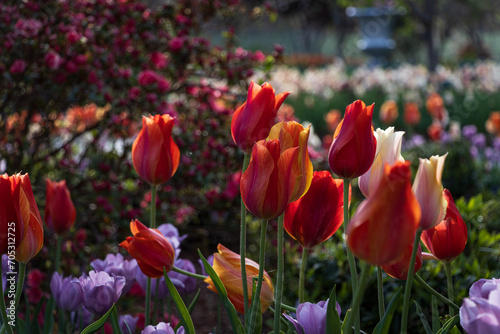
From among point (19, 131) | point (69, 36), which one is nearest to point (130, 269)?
point (69, 36)

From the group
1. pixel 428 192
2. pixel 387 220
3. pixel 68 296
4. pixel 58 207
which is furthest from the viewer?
pixel 58 207

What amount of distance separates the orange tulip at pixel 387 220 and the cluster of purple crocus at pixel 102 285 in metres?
0.58

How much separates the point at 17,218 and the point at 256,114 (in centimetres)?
43

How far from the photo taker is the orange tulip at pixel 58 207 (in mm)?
1489

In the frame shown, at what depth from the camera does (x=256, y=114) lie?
1034 millimetres

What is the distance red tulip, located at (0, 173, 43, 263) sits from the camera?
0.93 metres

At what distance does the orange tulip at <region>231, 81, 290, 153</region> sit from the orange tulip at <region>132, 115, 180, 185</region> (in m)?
0.15

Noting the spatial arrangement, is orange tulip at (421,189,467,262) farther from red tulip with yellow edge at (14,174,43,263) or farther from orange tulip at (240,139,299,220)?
red tulip with yellow edge at (14,174,43,263)

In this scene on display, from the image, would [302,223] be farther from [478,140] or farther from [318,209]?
[478,140]

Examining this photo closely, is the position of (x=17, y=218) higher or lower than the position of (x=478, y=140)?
higher

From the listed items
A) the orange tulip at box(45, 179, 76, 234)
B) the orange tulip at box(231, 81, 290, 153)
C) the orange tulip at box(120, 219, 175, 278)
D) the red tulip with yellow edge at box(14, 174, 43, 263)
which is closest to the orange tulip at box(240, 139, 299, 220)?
the orange tulip at box(231, 81, 290, 153)

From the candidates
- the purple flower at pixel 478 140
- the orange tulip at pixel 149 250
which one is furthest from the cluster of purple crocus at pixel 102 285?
the purple flower at pixel 478 140

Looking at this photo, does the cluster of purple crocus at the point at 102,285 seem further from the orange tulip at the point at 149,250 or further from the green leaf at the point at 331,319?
the green leaf at the point at 331,319

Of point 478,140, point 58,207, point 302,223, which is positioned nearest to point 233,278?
point 302,223
